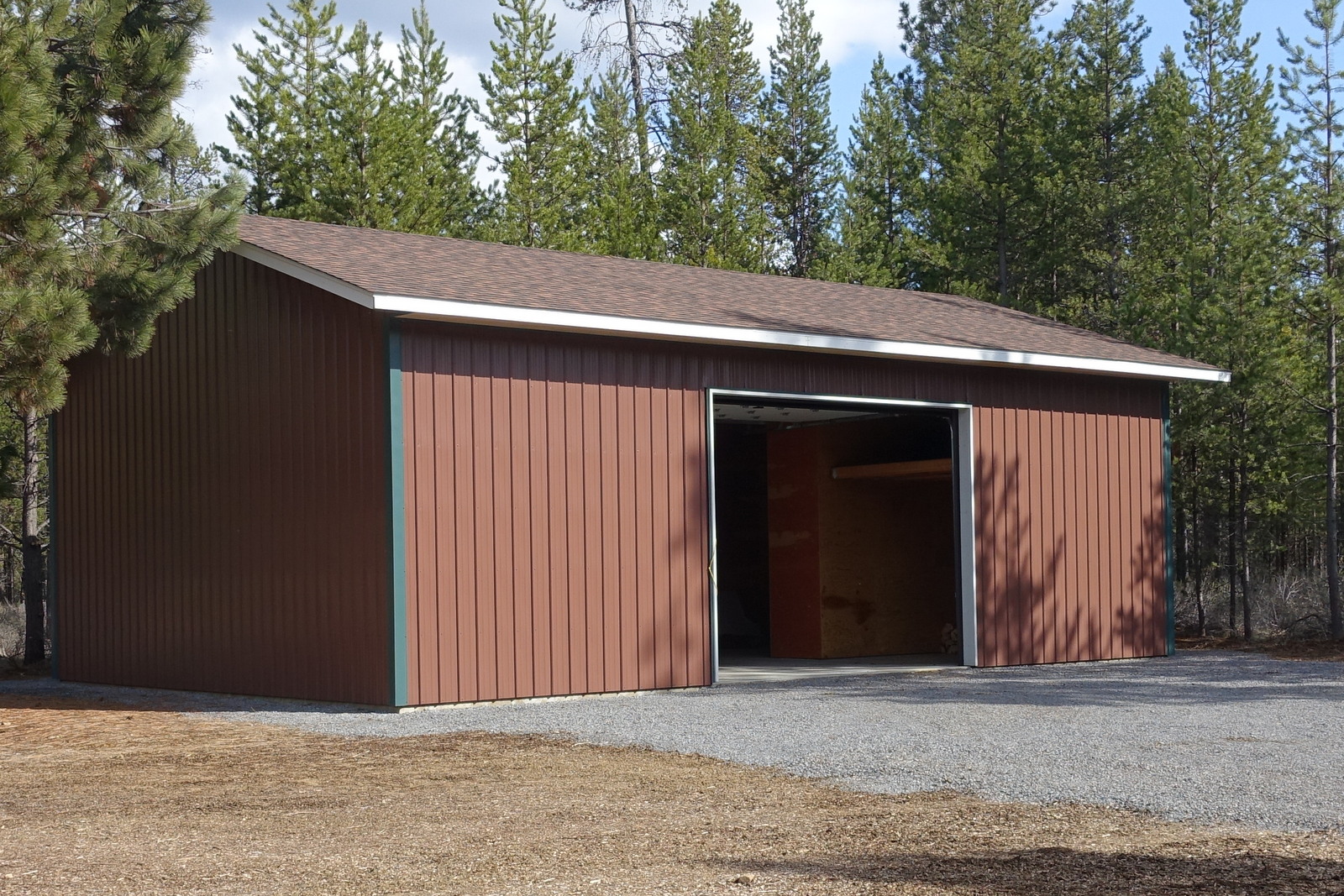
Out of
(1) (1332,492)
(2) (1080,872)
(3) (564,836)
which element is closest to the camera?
(2) (1080,872)

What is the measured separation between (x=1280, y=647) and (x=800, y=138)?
60.8ft

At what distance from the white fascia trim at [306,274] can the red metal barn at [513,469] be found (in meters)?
0.03

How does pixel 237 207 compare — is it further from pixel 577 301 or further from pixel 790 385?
pixel 790 385

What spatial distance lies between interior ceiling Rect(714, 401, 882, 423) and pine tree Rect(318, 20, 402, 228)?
10052 millimetres

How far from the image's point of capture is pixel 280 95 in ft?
82.6

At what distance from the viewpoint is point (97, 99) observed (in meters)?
10.0

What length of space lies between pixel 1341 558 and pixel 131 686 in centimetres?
1830

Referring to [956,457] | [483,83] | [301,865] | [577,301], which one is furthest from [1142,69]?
[301,865]

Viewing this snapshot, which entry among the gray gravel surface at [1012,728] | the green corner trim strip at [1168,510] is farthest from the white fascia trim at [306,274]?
the green corner trim strip at [1168,510]

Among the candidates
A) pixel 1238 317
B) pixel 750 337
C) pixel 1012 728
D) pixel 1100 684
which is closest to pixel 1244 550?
pixel 1238 317

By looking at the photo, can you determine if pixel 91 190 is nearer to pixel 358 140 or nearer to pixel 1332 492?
pixel 1332 492

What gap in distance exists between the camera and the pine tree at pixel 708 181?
24859 mm

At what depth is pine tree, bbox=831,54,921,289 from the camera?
95.9 feet

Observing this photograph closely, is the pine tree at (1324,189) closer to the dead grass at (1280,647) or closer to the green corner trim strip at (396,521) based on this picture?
the dead grass at (1280,647)
